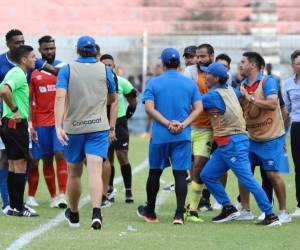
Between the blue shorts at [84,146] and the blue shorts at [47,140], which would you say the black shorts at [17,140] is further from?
the blue shorts at [47,140]

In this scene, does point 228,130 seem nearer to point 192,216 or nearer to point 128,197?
point 192,216

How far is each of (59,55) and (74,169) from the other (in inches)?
758

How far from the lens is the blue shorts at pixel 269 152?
10992mm

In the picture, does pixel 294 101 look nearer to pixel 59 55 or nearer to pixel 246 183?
pixel 246 183

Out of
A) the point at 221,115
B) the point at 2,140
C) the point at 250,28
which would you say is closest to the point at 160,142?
the point at 221,115

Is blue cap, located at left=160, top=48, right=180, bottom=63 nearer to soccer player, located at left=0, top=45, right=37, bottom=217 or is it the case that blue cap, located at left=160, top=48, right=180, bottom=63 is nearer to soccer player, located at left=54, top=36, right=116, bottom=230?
soccer player, located at left=54, top=36, right=116, bottom=230

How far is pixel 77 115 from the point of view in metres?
10.1

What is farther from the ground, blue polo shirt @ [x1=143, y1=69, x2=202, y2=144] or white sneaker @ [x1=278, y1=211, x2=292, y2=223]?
blue polo shirt @ [x1=143, y1=69, x2=202, y2=144]

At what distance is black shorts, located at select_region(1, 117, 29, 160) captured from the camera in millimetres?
11102

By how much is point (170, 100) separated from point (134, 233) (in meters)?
1.57

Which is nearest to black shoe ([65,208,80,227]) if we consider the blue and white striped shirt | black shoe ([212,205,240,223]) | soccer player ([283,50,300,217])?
black shoe ([212,205,240,223])

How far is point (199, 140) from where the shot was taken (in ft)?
37.9

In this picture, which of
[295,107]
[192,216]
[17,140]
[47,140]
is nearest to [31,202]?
[47,140]

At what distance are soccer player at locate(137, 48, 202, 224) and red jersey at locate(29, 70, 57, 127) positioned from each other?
226 cm
